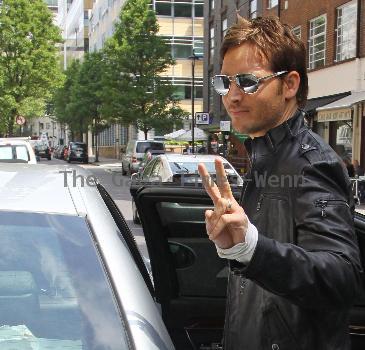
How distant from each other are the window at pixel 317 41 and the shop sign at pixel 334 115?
2.55 meters

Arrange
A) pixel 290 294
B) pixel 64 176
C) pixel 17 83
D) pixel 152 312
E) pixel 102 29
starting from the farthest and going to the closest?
1. pixel 102 29
2. pixel 17 83
3. pixel 64 176
4. pixel 152 312
5. pixel 290 294

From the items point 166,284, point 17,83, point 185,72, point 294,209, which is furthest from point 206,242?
point 185,72

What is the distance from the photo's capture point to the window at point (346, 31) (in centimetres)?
2017

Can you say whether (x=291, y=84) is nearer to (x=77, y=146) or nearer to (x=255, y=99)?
(x=255, y=99)

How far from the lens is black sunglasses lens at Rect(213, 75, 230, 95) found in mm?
1893

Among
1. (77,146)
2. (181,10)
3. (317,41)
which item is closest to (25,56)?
(77,146)

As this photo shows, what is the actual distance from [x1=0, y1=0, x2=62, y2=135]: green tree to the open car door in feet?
117

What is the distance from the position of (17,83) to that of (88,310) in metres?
39.1

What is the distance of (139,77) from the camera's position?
1364 inches

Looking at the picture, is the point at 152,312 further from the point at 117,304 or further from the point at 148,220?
the point at 148,220

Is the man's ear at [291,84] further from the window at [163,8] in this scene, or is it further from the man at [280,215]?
the window at [163,8]

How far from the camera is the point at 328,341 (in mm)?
1623

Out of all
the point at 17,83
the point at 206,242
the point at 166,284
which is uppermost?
the point at 17,83

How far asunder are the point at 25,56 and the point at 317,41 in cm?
2147
